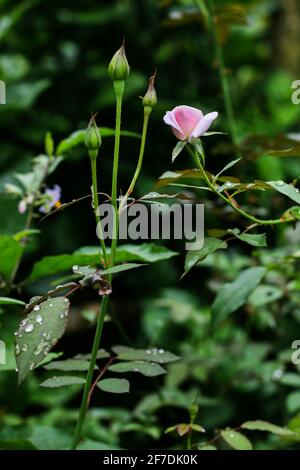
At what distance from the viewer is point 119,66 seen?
0.71m

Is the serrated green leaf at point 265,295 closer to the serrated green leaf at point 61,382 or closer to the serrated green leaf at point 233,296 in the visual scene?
the serrated green leaf at point 233,296

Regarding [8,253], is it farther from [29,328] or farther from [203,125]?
[203,125]

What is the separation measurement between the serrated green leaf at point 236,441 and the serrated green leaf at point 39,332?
0.34 meters

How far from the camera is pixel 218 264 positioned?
150 centimetres

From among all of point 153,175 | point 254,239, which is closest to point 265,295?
point 254,239

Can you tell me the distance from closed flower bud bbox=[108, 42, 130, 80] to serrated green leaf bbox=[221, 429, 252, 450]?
1.65 feet

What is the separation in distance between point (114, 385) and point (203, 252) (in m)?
0.19

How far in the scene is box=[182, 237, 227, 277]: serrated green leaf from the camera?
2.43 ft

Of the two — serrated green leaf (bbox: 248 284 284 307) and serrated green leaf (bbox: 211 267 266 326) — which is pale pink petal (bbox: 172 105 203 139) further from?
serrated green leaf (bbox: 248 284 284 307)

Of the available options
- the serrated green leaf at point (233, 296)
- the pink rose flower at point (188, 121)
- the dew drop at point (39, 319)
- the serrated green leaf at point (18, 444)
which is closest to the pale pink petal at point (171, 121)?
the pink rose flower at point (188, 121)
